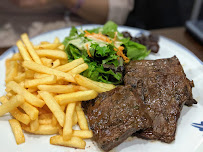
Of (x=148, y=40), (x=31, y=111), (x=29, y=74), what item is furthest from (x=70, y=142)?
(x=148, y=40)

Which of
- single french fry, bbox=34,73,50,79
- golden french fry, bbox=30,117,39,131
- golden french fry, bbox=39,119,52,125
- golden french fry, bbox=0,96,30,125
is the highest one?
single french fry, bbox=34,73,50,79

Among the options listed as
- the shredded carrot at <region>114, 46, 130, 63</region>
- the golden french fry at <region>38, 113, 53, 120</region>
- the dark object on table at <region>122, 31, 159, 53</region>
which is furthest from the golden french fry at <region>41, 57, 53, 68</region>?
the dark object on table at <region>122, 31, 159, 53</region>

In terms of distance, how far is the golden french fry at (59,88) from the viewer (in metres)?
2.34

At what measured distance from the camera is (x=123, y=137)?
7.07 ft

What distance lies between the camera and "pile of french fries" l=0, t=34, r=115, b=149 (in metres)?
2.19

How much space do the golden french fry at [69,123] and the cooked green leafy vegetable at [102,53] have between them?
24.7 inches

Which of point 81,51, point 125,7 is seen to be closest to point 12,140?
point 81,51

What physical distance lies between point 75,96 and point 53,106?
26 cm

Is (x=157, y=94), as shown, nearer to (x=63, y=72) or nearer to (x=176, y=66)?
(x=176, y=66)

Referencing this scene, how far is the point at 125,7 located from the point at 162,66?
99.5 inches

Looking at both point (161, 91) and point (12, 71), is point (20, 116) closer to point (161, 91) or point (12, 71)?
point (12, 71)

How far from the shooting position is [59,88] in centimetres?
237

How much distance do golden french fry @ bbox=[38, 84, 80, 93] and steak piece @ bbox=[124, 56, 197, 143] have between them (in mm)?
658

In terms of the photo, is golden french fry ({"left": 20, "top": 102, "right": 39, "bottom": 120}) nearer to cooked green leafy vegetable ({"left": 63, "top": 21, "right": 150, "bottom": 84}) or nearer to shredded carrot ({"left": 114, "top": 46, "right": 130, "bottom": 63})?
cooked green leafy vegetable ({"left": 63, "top": 21, "right": 150, "bottom": 84})
